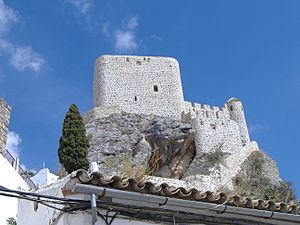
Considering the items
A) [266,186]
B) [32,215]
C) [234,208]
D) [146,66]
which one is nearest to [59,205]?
[32,215]

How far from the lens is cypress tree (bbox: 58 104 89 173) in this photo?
66.8ft

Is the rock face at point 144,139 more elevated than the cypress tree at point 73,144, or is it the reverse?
the rock face at point 144,139

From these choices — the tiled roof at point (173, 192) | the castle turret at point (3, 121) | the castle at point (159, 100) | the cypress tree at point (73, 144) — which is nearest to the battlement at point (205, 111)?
the castle at point (159, 100)

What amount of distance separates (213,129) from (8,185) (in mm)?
27033

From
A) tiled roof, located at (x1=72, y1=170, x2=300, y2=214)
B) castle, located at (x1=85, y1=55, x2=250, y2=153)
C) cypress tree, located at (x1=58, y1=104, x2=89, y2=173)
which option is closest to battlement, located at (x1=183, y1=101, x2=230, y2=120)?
castle, located at (x1=85, y1=55, x2=250, y2=153)

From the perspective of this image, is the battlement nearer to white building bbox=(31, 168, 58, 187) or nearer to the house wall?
white building bbox=(31, 168, 58, 187)

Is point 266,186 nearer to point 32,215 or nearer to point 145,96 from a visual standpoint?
point 145,96

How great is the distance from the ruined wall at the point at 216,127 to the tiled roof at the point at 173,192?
31.3 metres

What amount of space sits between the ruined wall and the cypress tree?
1640 cm

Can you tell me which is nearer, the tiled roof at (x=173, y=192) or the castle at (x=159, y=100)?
the tiled roof at (x=173, y=192)

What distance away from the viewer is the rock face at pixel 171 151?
35281 millimetres

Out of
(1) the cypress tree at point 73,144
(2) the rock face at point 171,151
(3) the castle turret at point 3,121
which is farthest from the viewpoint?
(2) the rock face at point 171,151

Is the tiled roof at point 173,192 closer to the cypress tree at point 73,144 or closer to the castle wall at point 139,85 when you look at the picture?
the cypress tree at point 73,144

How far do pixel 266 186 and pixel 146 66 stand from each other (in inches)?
608
